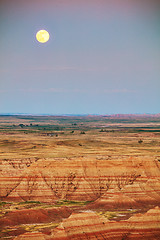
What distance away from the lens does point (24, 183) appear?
65.9 metres

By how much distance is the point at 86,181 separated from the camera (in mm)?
67875

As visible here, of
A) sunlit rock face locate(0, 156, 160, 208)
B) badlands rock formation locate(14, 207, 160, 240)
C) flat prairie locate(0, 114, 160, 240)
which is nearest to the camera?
badlands rock formation locate(14, 207, 160, 240)

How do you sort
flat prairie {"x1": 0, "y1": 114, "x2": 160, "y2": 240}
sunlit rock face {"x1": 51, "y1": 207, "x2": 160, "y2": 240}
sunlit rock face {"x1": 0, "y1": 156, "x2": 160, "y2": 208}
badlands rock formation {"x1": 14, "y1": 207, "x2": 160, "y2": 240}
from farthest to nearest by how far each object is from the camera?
sunlit rock face {"x1": 0, "y1": 156, "x2": 160, "y2": 208}, flat prairie {"x1": 0, "y1": 114, "x2": 160, "y2": 240}, sunlit rock face {"x1": 51, "y1": 207, "x2": 160, "y2": 240}, badlands rock formation {"x1": 14, "y1": 207, "x2": 160, "y2": 240}

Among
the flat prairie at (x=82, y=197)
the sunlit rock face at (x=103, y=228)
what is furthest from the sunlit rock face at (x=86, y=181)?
the sunlit rock face at (x=103, y=228)

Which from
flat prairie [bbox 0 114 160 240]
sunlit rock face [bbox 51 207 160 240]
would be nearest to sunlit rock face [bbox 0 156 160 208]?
flat prairie [bbox 0 114 160 240]

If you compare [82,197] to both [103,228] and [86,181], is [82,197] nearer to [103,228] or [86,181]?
[86,181]

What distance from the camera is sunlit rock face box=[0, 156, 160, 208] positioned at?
63.5 m

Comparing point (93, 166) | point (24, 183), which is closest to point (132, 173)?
point (93, 166)

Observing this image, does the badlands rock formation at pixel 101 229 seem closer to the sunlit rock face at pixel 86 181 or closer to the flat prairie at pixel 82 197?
the flat prairie at pixel 82 197

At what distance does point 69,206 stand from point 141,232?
58.4ft

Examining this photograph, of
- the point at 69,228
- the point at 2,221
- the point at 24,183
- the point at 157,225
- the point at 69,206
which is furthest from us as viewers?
the point at 24,183

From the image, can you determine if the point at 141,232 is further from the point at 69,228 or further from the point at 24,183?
the point at 24,183

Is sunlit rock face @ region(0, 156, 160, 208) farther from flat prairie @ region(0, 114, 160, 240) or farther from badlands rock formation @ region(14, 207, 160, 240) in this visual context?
badlands rock formation @ region(14, 207, 160, 240)

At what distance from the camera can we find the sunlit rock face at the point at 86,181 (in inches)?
2500
